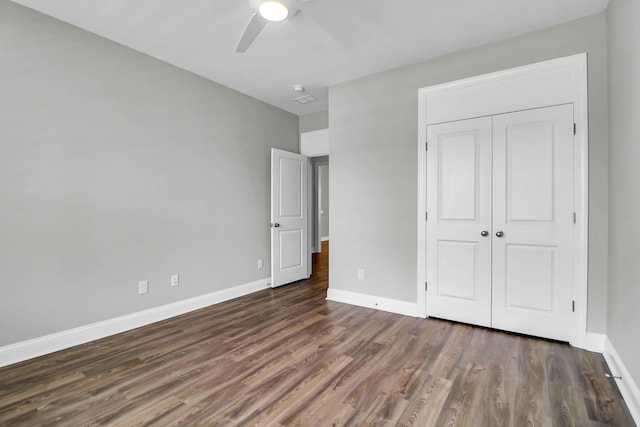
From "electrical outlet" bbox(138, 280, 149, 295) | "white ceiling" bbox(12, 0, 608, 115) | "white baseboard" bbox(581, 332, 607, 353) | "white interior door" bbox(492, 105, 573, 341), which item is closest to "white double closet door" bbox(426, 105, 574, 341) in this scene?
"white interior door" bbox(492, 105, 573, 341)

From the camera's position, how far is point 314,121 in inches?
199

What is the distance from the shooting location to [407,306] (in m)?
3.36

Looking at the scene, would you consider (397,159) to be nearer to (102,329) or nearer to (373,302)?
(373,302)

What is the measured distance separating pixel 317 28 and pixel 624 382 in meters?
3.28

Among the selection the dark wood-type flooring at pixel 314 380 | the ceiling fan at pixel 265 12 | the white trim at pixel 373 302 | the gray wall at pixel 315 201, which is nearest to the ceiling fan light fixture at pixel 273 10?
the ceiling fan at pixel 265 12

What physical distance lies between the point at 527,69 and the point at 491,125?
538 mm

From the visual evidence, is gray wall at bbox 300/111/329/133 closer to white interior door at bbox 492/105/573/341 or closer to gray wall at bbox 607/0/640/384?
white interior door at bbox 492/105/573/341

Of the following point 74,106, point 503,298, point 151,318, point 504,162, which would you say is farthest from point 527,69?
point 151,318

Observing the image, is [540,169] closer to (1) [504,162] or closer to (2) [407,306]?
(1) [504,162]

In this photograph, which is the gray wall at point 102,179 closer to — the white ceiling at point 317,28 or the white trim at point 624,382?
the white ceiling at point 317,28

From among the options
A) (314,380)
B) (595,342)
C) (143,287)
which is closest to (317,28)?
(314,380)

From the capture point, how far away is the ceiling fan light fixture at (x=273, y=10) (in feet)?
7.05

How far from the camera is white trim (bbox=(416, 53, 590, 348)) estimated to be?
2514mm

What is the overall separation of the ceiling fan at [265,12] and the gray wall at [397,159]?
158 cm
